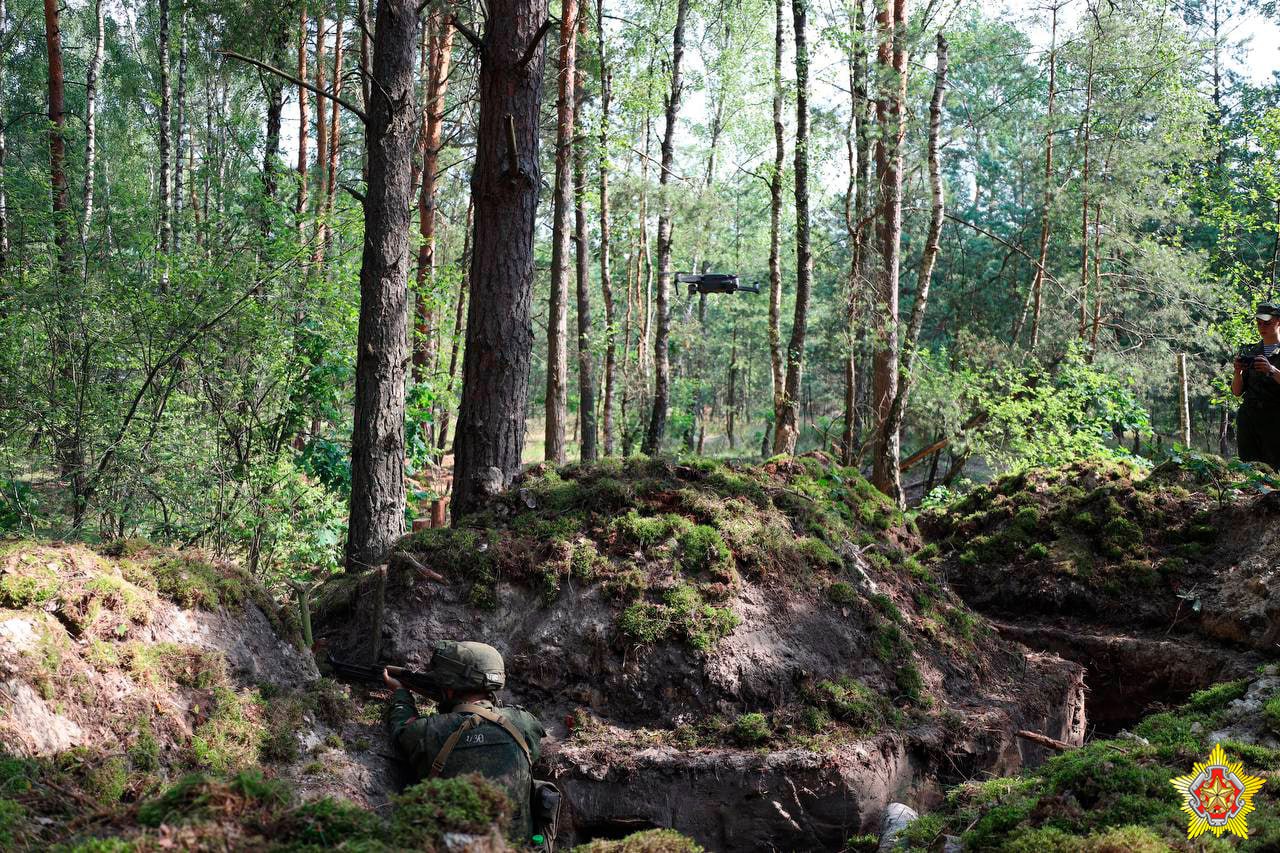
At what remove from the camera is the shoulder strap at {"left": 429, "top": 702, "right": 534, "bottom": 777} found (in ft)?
13.0

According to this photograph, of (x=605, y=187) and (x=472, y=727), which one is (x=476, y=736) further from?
(x=605, y=187)

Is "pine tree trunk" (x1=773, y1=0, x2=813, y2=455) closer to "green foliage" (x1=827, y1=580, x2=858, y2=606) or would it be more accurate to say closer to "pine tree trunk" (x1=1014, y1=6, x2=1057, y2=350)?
"green foliage" (x1=827, y1=580, x2=858, y2=606)

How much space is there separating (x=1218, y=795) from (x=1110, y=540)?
5852 mm

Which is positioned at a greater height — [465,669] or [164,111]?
[164,111]

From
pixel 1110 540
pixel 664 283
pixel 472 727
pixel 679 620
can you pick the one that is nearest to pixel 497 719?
pixel 472 727

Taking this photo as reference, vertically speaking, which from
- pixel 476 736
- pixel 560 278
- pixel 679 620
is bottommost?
pixel 476 736

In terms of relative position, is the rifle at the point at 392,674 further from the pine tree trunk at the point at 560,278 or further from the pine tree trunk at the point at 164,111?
the pine tree trunk at the point at 164,111

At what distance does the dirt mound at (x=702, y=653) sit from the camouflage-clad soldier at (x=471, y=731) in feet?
3.37

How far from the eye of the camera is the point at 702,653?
5.76 m

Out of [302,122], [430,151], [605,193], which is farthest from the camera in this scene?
[605,193]

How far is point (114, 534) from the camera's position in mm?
6719

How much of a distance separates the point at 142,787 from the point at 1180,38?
73.0ft

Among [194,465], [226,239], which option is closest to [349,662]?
[194,465]

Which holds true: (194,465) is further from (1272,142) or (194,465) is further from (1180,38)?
(1180,38)
